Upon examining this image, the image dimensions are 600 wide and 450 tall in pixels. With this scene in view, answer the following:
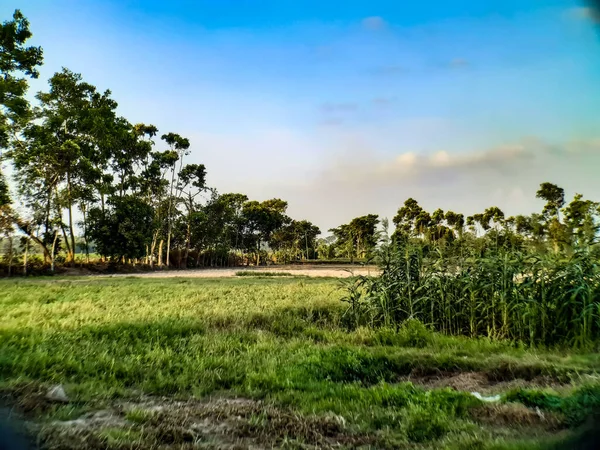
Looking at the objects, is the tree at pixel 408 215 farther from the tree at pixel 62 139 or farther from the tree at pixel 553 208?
the tree at pixel 62 139

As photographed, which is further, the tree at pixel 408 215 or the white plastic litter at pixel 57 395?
the tree at pixel 408 215

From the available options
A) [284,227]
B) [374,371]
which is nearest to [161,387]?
[374,371]

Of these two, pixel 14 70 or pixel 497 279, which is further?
pixel 497 279

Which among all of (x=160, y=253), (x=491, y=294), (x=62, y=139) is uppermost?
(x=62, y=139)

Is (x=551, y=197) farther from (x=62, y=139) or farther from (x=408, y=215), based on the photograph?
(x=408, y=215)

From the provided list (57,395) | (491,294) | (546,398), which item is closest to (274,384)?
(57,395)

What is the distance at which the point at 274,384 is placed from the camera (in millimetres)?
3801

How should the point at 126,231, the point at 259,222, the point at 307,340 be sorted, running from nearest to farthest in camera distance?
the point at 307,340
the point at 126,231
the point at 259,222

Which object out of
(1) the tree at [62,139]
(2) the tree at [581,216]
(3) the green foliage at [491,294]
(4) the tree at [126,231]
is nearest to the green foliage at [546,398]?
(2) the tree at [581,216]

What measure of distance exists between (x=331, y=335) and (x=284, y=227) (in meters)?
71.8

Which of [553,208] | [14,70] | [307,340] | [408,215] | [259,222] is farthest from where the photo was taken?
[259,222]

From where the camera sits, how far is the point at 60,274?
15.1m

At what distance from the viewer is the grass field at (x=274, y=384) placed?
8.24 ft

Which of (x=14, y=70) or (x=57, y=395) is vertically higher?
(x=14, y=70)
